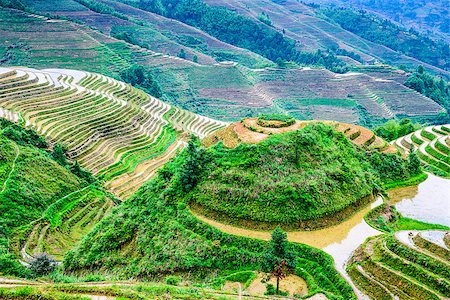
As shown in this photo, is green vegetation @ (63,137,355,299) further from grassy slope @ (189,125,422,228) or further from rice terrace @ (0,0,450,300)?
grassy slope @ (189,125,422,228)

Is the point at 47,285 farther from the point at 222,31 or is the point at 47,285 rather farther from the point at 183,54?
the point at 222,31

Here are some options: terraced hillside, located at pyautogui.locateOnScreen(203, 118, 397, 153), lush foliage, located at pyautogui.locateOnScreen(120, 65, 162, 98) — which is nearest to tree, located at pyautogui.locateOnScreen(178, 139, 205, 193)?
terraced hillside, located at pyautogui.locateOnScreen(203, 118, 397, 153)

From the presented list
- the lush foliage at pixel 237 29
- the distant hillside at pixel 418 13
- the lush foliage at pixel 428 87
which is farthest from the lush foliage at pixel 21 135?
the distant hillside at pixel 418 13

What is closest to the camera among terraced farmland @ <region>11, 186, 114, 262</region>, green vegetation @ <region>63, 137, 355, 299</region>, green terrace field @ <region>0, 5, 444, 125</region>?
green vegetation @ <region>63, 137, 355, 299</region>

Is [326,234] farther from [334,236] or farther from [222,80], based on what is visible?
[222,80]

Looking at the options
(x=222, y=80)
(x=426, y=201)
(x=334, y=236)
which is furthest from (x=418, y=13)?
(x=334, y=236)

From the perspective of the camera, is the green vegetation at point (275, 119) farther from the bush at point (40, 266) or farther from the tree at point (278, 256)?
the bush at point (40, 266)

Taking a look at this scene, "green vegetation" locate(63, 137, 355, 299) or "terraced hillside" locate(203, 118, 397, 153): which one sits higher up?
"terraced hillside" locate(203, 118, 397, 153)
